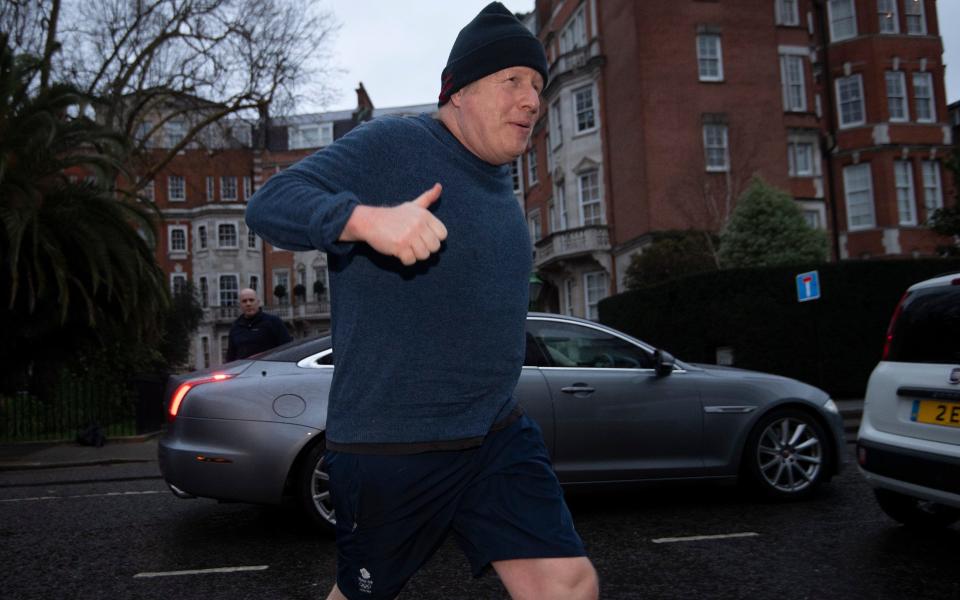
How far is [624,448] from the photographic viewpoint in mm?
5719

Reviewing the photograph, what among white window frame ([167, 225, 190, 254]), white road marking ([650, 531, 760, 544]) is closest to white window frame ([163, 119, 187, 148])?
white window frame ([167, 225, 190, 254])

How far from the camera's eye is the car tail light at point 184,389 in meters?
5.41

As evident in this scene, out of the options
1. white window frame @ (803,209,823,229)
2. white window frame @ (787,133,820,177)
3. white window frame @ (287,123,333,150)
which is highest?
white window frame @ (287,123,333,150)

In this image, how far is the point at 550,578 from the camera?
1.85m

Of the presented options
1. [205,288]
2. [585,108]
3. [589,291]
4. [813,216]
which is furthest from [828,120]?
[205,288]

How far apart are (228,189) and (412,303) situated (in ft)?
173

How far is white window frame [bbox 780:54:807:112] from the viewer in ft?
91.8

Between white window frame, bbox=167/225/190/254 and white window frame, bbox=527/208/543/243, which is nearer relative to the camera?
white window frame, bbox=527/208/543/243

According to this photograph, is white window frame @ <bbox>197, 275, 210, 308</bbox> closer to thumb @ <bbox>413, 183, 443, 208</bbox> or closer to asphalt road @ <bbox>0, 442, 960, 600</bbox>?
asphalt road @ <bbox>0, 442, 960, 600</bbox>

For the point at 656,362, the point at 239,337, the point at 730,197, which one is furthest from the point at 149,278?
the point at 730,197

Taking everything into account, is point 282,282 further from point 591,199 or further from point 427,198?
point 427,198

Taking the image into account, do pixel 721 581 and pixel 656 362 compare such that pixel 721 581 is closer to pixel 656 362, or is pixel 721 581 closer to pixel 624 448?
pixel 624 448

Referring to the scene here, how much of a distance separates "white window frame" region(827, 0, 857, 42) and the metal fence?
28.1 meters

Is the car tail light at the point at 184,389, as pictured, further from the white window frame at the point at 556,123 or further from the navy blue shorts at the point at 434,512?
the white window frame at the point at 556,123
